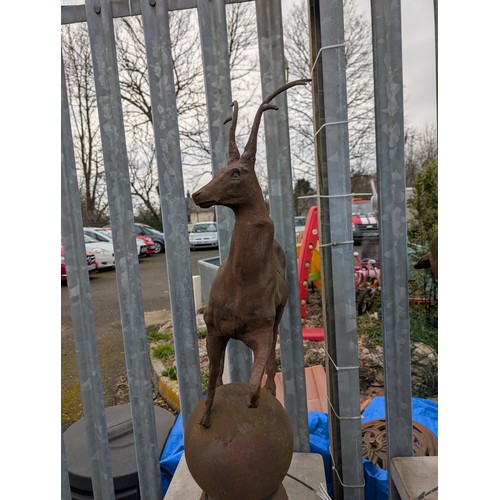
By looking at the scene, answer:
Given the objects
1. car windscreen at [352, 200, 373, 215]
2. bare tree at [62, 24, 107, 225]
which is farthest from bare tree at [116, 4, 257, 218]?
car windscreen at [352, 200, 373, 215]

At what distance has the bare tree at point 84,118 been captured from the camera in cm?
254

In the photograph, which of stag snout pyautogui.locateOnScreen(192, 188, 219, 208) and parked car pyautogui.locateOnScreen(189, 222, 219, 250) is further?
parked car pyautogui.locateOnScreen(189, 222, 219, 250)

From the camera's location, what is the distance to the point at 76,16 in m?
1.88

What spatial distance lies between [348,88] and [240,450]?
473 cm

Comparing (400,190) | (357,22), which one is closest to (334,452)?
(400,190)

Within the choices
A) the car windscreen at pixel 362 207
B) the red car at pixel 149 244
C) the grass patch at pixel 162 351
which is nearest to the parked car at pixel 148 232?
the red car at pixel 149 244

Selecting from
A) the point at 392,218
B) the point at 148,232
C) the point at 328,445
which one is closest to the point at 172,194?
the point at 392,218

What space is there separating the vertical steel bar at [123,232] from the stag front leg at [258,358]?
753 mm

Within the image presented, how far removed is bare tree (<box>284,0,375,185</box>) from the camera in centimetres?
422

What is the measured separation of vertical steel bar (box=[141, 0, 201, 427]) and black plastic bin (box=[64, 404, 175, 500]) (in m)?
0.76

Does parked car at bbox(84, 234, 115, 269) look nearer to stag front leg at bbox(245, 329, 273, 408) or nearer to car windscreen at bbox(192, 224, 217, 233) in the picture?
car windscreen at bbox(192, 224, 217, 233)

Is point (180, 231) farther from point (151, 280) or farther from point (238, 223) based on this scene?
point (151, 280)

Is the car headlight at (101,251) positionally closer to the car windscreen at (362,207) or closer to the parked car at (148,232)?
the parked car at (148,232)

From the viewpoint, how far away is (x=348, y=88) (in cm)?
504
